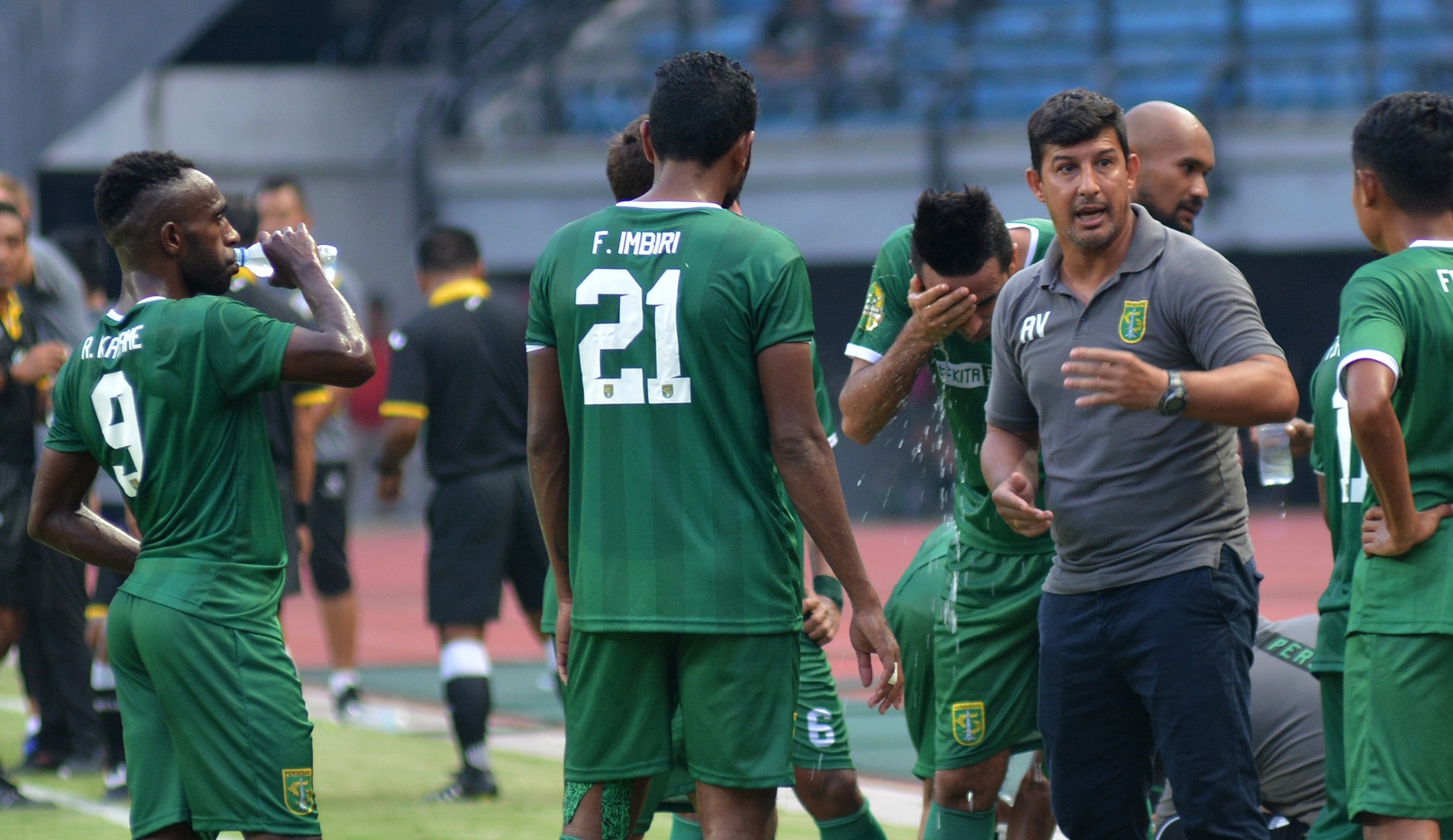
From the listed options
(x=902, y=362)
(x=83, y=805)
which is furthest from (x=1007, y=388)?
(x=83, y=805)

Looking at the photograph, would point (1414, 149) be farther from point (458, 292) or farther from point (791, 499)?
point (458, 292)

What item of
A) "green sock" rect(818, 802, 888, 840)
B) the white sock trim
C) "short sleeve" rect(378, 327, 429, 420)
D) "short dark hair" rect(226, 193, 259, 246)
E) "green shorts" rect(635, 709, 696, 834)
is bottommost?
the white sock trim

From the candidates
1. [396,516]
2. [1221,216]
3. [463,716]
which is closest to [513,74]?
[396,516]

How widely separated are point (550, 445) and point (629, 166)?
1286 millimetres

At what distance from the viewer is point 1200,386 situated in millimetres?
4129

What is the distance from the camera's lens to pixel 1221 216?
21.1m

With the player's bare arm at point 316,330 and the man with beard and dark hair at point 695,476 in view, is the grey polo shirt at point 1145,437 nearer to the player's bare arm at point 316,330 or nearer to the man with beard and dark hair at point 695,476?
the man with beard and dark hair at point 695,476

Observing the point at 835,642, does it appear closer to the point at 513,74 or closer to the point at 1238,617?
the point at 1238,617

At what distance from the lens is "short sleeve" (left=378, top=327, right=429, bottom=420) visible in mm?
8164

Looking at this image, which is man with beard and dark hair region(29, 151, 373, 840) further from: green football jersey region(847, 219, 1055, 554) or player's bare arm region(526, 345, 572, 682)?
green football jersey region(847, 219, 1055, 554)

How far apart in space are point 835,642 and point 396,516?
13.7 metres

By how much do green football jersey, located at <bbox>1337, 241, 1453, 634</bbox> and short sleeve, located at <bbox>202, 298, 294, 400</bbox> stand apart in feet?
8.42

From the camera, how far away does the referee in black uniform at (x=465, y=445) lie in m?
7.97

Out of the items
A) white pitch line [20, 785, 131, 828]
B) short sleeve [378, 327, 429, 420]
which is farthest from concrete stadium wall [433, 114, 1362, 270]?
white pitch line [20, 785, 131, 828]
